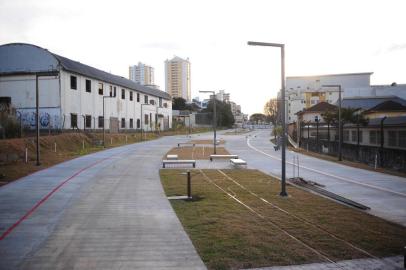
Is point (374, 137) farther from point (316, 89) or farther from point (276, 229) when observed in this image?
point (316, 89)

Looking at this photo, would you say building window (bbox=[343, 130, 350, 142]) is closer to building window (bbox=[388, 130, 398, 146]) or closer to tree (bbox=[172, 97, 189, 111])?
building window (bbox=[388, 130, 398, 146])

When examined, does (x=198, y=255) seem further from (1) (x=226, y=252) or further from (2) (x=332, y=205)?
(2) (x=332, y=205)

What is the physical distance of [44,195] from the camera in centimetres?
1445

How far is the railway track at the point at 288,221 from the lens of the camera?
8.16 metres

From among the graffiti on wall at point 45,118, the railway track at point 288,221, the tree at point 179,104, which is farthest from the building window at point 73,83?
the tree at point 179,104

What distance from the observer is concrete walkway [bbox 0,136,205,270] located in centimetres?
759

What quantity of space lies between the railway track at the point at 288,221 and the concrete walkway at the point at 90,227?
2.55 meters

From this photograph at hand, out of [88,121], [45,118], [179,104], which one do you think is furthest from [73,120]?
[179,104]

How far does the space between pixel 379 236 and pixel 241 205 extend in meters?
4.66

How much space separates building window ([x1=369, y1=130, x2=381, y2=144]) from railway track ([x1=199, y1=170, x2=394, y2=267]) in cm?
1932

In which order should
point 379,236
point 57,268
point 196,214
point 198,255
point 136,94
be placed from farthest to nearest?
1. point 136,94
2. point 196,214
3. point 379,236
4. point 198,255
5. point 57,268

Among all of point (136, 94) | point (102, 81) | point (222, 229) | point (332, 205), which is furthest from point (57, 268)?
point (136, 94)

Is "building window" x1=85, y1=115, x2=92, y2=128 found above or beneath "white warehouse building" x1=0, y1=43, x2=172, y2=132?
beneath

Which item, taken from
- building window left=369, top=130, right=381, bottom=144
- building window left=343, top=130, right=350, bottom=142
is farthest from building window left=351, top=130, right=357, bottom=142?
building window left=369, top=130, right=381, bottom=144
